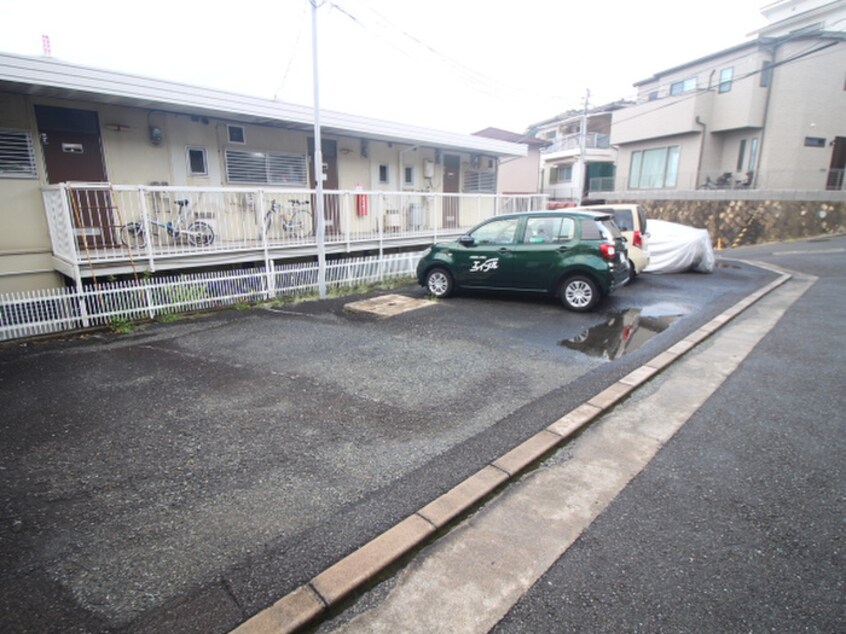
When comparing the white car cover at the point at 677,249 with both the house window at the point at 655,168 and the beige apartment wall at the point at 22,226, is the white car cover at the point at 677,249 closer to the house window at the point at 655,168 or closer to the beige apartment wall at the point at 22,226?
the beige apartment wall at the point at 22,226

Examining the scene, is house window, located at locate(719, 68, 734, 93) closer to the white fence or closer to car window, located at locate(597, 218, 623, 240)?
car window, located at locate(597, 218, 623, 240)

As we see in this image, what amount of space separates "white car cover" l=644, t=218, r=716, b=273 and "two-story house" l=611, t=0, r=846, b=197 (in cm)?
1246

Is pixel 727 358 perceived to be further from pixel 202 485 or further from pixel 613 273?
pixel 202 485

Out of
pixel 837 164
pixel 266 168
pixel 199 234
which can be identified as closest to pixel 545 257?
pixel 199 234

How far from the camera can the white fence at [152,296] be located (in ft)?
20.1

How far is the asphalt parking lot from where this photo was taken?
221 cm

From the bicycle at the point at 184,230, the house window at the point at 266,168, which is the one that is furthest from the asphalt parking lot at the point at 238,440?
the house window at the point at 266,168

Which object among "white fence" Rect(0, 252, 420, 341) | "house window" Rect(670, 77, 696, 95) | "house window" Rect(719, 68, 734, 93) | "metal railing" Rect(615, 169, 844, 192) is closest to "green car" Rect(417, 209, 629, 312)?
"white fence" Rect(0, 252, 420, 341)

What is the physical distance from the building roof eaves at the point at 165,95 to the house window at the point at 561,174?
1051 inches

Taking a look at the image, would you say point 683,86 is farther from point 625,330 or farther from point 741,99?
point 625,330

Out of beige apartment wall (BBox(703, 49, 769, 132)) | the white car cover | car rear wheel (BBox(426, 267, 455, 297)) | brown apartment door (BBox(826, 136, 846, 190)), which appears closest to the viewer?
car rear wheel (BBox(426, 267, 455, 297))

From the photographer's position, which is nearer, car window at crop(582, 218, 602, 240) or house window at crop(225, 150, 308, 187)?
car window at crop(582, 218, 602, 240)

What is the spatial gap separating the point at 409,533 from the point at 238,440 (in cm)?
173

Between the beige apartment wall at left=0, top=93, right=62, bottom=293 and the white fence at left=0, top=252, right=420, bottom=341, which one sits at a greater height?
the beige apartment wall at left=0, top=93, right=62, bottom=293
